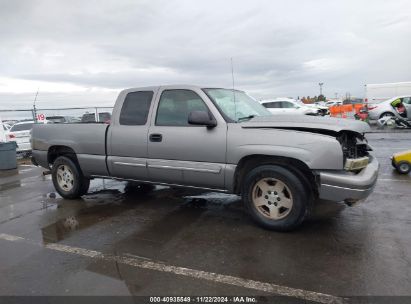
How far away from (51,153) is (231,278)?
4.69 m

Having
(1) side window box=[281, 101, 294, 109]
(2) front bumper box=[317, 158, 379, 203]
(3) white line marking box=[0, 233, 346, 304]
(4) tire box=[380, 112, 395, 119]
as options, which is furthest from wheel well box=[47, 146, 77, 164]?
(4) tire box=[380, 112, 395, 119]

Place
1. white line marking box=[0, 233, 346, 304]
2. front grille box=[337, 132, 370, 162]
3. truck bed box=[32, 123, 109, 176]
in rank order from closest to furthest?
white line marking box=[0, 233, 346, 304] → front grille box=[337, 132, 370, 162] → truck bed box=[32, 123, 109, 176]

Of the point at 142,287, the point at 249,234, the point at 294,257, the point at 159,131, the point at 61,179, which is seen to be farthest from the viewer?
the point at 61,179

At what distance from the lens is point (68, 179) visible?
6430 mm

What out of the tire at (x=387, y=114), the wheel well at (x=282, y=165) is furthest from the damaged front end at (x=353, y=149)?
the tire at (x=387, y=114)

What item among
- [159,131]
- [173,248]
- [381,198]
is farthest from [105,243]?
[381,198]

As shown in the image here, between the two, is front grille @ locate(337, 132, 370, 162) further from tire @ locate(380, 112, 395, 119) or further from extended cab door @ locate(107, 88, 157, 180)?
tire @ locate(380, 112, 395, 119)

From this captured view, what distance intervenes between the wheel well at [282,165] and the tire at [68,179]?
3063 millimetres

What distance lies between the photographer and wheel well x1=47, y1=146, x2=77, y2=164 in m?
6.34

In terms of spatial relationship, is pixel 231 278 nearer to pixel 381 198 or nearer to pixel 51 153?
pixel 381 198

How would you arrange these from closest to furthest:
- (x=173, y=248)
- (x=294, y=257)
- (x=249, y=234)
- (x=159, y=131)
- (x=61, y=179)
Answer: (x=294, y=257)
(x=173, y=248)
(x=249, y=234)
(x=159, y=131)
(x=61, y=179)

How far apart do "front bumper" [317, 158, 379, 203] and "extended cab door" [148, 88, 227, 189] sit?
1274mm

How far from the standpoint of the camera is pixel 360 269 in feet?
11.0

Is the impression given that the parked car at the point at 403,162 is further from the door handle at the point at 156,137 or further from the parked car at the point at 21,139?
the parked car at the point at 21,139
